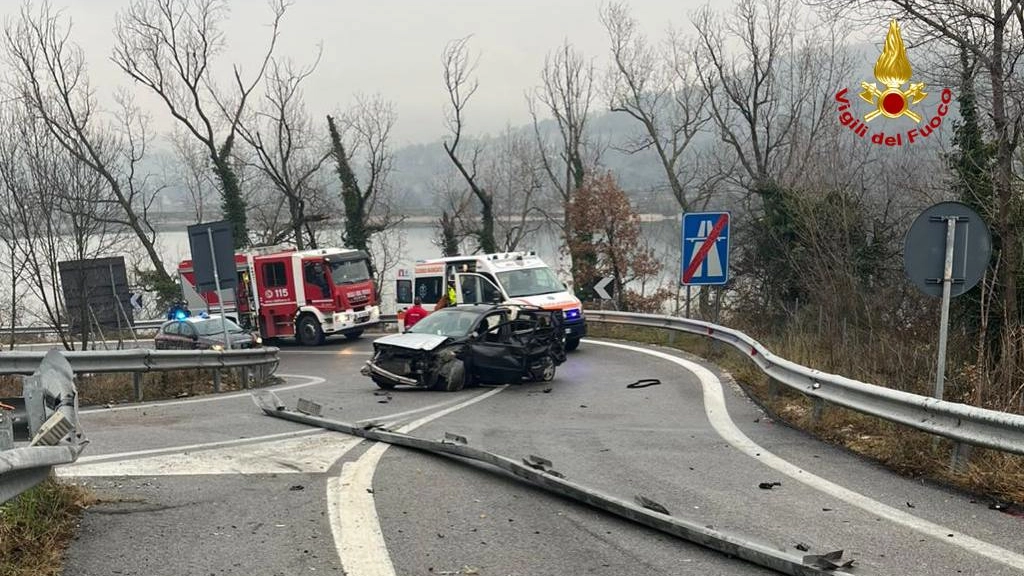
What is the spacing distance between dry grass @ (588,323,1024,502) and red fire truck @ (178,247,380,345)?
17541 millimetres

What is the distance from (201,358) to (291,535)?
406 inches

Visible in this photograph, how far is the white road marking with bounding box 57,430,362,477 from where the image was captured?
6.82 metres

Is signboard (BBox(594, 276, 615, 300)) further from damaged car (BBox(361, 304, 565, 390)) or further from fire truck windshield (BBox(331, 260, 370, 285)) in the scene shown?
damaged car (BBox(361, 304, 565, 390))

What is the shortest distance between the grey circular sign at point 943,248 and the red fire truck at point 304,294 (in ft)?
75.8

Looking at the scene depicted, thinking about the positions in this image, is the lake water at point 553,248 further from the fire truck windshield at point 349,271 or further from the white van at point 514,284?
the white van at point 514,284

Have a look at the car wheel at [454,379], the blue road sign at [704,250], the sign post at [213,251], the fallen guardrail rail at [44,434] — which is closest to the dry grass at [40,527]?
the fallen guardrail rail at [44,434]

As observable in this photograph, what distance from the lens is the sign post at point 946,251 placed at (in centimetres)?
688

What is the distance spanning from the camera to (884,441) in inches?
295

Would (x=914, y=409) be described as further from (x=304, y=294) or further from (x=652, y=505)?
(x=304, y=294)

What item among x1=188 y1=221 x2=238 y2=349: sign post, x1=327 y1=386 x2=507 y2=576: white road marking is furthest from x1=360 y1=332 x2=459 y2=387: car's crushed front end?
x1=327 y1=386 x2=507 y2=576: white road marking

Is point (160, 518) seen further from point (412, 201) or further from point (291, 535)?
point (412, 201)

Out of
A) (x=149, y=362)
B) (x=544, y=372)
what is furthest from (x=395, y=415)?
(x=149, y=362)

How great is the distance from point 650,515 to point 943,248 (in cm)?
368

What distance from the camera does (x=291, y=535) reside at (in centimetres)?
507
